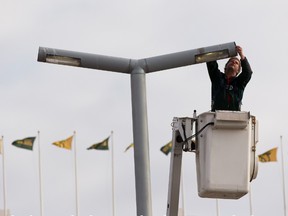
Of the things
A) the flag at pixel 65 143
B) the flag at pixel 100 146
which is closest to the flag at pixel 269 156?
the flag at pixel 100 146

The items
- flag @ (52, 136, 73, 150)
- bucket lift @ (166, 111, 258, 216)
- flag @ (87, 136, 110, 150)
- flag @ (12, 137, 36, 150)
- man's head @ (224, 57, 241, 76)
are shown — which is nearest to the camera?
bucket lift @ (166, 111, 258, 216)

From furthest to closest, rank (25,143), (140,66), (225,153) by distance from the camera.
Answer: (25,143) < (140,66) < (225,153)

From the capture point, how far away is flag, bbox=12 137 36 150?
196 feet

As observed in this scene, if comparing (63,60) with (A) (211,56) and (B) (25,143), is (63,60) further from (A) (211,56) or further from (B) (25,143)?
(B) (25,143)

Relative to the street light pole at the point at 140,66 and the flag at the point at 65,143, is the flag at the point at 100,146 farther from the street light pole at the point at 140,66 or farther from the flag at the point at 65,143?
the street light pole at the point at 140,66

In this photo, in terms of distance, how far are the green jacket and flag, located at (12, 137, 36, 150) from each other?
139 feet

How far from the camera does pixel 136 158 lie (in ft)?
58.2

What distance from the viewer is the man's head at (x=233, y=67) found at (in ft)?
57.4

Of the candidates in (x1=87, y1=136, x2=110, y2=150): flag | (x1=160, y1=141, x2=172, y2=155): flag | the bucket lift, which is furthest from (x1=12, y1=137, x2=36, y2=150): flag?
the bucket lift

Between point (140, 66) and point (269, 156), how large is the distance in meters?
42.6

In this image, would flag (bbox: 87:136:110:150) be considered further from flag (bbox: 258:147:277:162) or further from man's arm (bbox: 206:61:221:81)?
man's arm (bbox: 206:61:221:81)

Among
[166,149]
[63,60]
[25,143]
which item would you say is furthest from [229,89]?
[25,143]

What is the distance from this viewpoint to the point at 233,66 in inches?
687

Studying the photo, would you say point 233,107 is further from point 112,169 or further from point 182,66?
point 112,169
